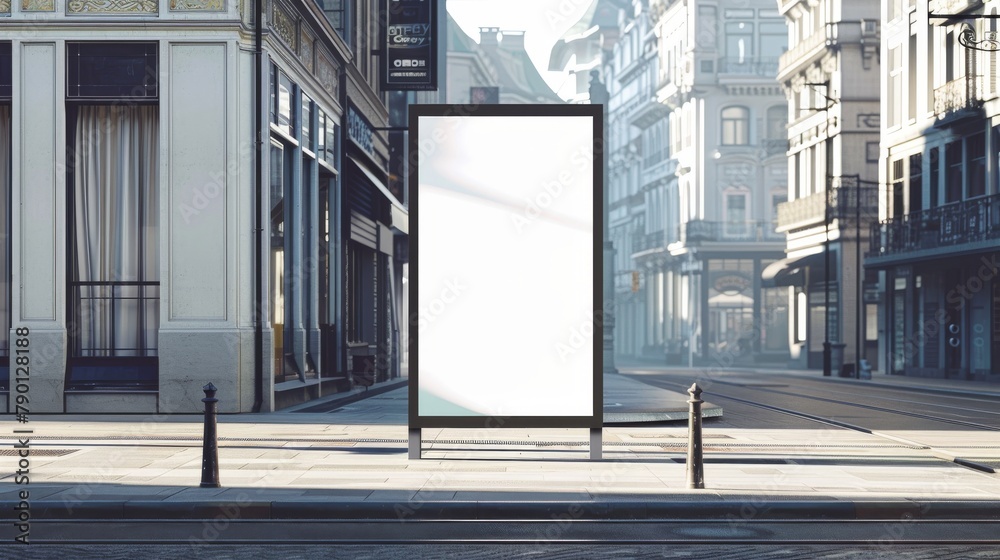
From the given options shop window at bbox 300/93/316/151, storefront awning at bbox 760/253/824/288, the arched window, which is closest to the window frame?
the arched window

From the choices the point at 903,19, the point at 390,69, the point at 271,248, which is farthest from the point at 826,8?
the point at 271,248

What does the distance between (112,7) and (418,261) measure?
905 cm

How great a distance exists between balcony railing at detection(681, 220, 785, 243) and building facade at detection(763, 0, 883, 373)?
1000 centimetres

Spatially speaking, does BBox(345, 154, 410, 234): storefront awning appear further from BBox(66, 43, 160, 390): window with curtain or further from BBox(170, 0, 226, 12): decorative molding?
BBox(170, 0, 226, 12): decorative molding

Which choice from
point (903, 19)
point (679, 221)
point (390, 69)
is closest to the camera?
point (390, 69)

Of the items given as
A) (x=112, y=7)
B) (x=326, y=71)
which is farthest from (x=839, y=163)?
(x=112, y=7)

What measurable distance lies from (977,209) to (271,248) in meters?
24.2

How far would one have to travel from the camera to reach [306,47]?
74.0 feet

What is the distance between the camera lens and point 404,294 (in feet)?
153

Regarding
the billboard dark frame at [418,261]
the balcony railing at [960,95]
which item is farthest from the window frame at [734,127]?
the billboard dark frame at [418,261]

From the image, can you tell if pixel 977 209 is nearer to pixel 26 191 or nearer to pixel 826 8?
pixel 826 8

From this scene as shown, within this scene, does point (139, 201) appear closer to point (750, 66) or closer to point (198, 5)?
point (198, 5)

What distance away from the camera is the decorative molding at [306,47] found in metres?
22.0

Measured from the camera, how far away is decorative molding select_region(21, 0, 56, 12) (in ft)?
60.0
